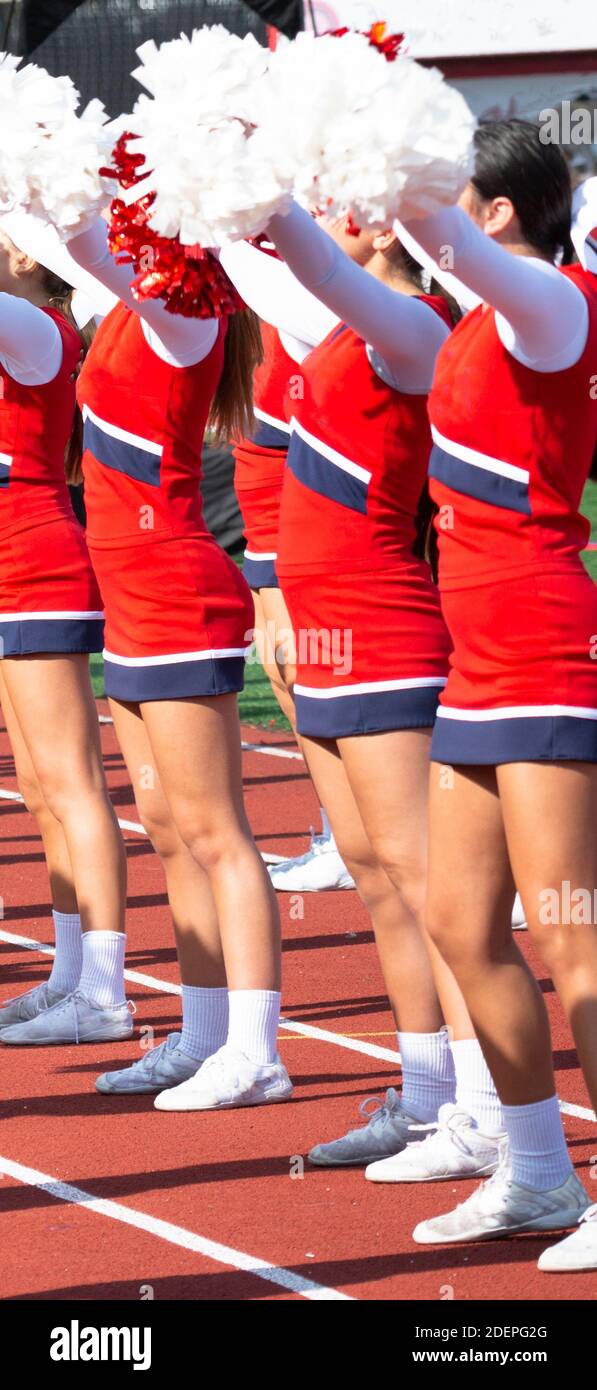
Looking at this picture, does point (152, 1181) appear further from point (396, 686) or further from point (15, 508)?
point (15, 508)

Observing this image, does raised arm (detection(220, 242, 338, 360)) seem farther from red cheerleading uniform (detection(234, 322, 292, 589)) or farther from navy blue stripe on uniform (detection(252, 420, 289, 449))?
navy blue stripe on uniform (detection(252, 420, 289, 449))

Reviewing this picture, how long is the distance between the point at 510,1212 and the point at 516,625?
111 centimetres

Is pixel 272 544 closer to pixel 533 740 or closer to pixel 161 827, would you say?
pixel 161 827

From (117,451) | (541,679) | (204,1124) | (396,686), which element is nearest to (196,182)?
(541,679)

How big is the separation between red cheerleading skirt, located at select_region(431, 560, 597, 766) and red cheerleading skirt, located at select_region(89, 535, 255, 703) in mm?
1253

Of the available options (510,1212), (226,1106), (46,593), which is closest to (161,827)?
(226,1106)

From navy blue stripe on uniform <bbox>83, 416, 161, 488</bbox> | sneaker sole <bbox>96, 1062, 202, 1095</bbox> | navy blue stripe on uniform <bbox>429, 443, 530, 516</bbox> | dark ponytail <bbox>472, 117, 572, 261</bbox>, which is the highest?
dark ponytail <bbox>472, 117, 572, 261</bbox>

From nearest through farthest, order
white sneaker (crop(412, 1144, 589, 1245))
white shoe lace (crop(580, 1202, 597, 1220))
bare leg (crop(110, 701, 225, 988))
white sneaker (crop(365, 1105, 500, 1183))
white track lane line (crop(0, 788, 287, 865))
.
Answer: white shoe lace (crop(580, 1202, 597, 1220)) → white sneaker (crop(412, 1144, 589, 1245)) → white sneaker (crop(365, 1105, 500, 1183)) → bare leg (crop(110, 701, 225, 988)) → white track lane line (crop(0, 788, 287, 865))

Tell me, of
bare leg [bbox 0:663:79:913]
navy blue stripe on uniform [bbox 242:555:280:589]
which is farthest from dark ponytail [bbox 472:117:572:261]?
navy blue stripe on uniform [bbox 242:555:280:589]

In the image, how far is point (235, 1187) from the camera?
394 centimetres

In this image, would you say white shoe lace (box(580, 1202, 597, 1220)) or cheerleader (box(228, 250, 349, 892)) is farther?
cheerleader (box(228, 250, 349, 892))

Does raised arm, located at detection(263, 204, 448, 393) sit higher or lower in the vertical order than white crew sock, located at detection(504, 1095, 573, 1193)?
higher

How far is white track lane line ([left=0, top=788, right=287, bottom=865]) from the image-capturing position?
7.51m

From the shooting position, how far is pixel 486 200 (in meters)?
3.16
